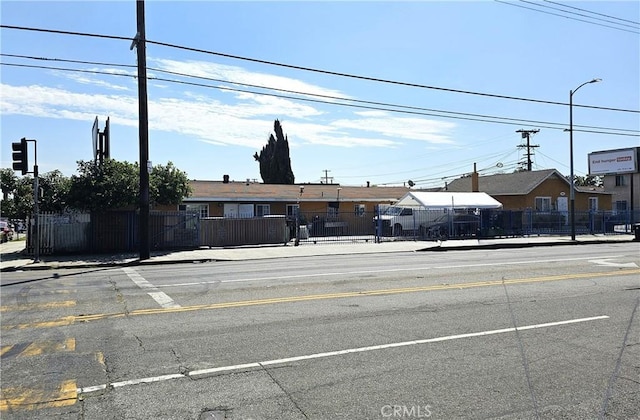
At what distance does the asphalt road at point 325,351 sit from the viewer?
4.50 metres

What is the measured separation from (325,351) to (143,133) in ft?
52.0

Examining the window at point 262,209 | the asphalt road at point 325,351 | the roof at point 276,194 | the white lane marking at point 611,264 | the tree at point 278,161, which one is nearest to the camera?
the asphalt road at point 325,351

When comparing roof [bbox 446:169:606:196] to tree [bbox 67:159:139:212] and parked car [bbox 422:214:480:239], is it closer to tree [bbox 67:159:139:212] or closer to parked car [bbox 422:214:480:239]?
parked car [bbox 422:214:480:239]

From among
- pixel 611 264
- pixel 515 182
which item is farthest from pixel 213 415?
pixel 515 182

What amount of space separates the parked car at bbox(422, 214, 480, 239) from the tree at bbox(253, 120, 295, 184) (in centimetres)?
3399

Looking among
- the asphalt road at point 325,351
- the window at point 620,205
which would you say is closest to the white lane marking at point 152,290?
the asphalt road at point 325,351

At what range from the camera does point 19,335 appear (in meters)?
7.00

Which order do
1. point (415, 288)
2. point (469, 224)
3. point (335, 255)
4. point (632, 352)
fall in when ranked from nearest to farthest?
point (632, 352) → point (415, 288) → point (335, 255) → point (469, 224)

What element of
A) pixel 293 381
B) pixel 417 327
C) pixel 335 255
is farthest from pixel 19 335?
pixel 335 255

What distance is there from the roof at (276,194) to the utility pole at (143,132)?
11.8m

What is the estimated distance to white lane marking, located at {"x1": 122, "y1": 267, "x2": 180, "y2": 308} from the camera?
9.31 metres

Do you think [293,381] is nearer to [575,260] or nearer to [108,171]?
[575,260]

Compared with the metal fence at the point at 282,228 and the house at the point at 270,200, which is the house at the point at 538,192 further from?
the house at the point at 270,200

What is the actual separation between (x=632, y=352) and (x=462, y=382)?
8.40 ft
